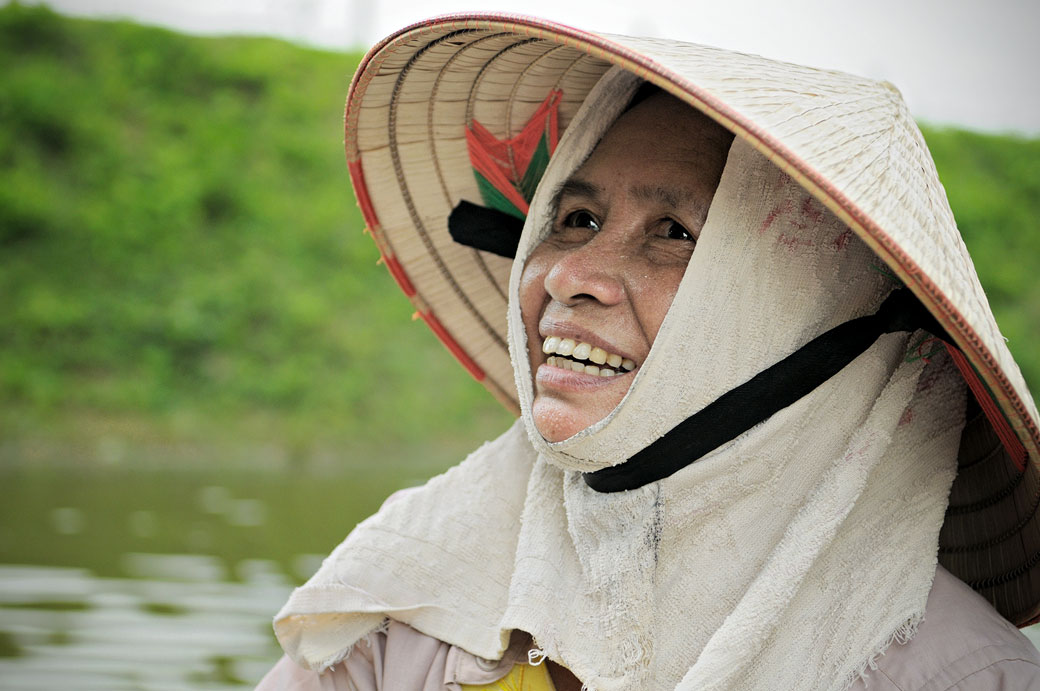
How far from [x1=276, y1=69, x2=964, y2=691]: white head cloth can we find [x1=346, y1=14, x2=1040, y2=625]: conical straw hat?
10cm

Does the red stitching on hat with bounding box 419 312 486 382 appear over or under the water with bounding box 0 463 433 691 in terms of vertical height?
under

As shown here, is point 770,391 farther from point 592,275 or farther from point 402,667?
point 402,667

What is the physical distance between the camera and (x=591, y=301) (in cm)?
113

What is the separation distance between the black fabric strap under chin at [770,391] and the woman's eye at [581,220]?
0.96 ft

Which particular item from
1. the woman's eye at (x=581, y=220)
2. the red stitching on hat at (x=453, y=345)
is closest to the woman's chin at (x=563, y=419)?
the woman's eye at (x=581, y=220)

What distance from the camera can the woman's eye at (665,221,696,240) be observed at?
1146 mm

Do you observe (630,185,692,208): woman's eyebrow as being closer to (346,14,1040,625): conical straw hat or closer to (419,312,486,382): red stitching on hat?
(346,14,1040,625): conical straw hat

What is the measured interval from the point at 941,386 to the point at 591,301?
420mm

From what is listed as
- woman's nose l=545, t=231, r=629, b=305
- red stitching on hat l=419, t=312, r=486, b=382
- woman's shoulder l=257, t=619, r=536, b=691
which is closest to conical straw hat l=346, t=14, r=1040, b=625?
red stitching on hat l=419, t=312, r=486, b=382

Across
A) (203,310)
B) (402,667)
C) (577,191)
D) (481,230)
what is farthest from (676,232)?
(203,310)

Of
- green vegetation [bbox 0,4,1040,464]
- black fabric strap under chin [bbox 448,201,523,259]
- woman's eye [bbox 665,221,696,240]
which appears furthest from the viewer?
green vegetation [bbox 0,4,1040,464]

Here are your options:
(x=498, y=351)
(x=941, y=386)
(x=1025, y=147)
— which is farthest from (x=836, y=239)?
(x=1025, y=147)

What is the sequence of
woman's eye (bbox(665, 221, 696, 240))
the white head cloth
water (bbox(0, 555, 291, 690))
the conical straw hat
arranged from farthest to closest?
water (bbox(0, 555, 291, 690))
woman's eye (bbox(665, 221, 696, 240))
the white head cloth
the conical straw hat

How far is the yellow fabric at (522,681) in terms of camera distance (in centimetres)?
119
